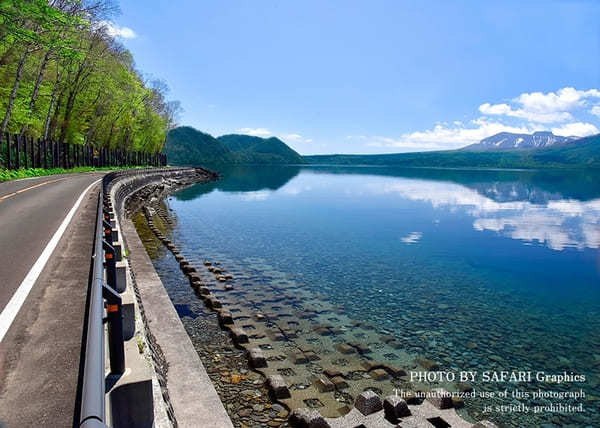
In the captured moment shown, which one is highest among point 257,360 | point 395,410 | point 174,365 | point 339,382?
point 174,365

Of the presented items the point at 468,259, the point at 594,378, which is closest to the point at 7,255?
the point at 594,378

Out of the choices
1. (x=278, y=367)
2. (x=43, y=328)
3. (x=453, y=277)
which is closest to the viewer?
(x=43, y=328)

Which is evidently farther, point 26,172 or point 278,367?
point 26,172

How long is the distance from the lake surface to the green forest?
1496 centimetres

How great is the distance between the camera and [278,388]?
7.38m

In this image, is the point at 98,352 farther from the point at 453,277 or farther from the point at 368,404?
the point at 453,277

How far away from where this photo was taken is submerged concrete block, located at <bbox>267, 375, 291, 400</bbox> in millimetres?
7316

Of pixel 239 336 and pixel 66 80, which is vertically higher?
pixel 66 80

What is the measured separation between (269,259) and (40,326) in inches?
A: 568

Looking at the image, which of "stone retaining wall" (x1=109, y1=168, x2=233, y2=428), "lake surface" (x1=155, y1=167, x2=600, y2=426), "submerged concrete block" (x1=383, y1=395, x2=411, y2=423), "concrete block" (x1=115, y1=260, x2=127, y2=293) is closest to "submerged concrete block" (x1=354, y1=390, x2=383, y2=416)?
"submerged concrete block" (x1=383, y1=395, x2=411, y2=423)

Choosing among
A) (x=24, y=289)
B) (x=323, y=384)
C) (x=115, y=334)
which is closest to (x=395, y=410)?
(x=323, y=384)

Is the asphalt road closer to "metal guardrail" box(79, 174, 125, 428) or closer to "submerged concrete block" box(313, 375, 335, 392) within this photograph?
"metal guardrail" box(79, 174, 125, 428)

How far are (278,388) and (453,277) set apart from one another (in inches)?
502

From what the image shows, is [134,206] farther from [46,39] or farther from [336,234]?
[336,234]
